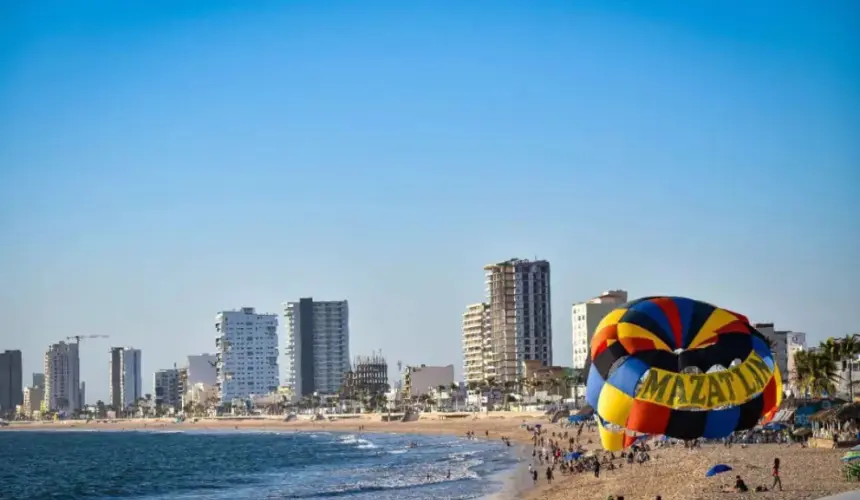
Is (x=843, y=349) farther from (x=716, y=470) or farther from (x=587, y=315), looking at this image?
(x=587, y=315)

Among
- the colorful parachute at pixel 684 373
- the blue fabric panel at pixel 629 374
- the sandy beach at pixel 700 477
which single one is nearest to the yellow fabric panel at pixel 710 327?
the colorful parachute at pixel 684 373

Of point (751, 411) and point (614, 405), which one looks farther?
point (614, 405)

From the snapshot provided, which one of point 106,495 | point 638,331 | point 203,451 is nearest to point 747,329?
point 638,331

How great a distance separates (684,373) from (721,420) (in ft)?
5.88

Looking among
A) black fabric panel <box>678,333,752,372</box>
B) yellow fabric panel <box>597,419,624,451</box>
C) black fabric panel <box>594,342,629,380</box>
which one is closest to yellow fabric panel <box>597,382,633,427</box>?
black fabric panel <box>594,342,629,380</box>

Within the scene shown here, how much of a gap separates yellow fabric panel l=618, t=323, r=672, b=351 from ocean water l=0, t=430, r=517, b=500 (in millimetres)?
26998

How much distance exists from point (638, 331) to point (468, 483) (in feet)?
118

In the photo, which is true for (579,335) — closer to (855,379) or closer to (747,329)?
(855,379)

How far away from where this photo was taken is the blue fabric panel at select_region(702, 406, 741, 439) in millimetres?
33938

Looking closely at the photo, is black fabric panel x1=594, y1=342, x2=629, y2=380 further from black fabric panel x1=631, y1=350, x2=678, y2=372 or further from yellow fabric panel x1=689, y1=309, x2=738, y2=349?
yellow fabric panel x1=689, y1=309, x2=738, y2=349

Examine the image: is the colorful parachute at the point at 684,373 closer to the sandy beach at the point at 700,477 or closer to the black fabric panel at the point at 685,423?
the black fabric panel at the point at 685,423

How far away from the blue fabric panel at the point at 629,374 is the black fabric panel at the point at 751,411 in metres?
3.22

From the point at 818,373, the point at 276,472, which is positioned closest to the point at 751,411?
the point at 818,373

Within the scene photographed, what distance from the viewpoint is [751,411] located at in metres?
34.1
